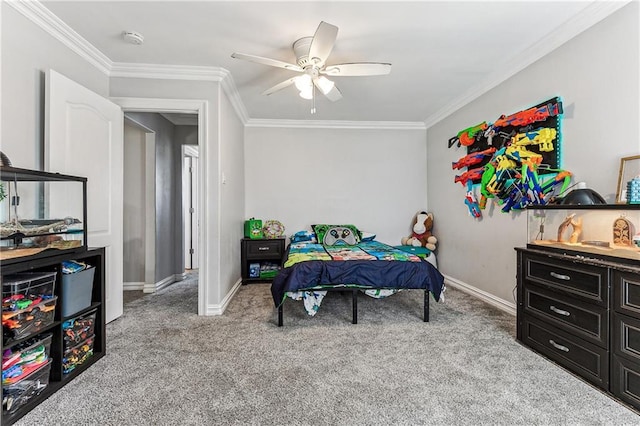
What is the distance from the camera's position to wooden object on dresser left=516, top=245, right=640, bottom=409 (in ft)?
5.34

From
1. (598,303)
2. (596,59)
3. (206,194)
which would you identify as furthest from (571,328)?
(206,194)

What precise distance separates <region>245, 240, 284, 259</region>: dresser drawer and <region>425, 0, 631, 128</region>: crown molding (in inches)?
123

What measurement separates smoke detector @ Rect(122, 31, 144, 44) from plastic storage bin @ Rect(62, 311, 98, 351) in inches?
84.4

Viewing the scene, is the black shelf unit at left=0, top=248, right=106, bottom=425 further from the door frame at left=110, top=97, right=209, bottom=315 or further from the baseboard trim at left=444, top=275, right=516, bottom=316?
the baseboard trim at left=444, top=275, right=516, bottom=316

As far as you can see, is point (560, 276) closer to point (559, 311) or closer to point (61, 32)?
point (559, 311)

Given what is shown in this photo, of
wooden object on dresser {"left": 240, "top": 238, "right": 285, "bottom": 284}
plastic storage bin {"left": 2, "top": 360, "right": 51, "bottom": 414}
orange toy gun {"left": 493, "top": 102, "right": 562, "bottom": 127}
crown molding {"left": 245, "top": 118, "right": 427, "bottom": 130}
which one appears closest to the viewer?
plastic storage bin {"left": 2, "top": 360, "right": 51, "bottom": 414}

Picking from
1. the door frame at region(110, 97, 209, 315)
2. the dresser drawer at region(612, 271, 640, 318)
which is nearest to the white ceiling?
the door frame at region(110, 97, 209, 315)

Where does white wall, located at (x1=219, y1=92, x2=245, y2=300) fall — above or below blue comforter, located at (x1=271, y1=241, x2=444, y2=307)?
above

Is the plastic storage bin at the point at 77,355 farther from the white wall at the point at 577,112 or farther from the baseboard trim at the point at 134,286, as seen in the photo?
the white wall at the point at 577,112

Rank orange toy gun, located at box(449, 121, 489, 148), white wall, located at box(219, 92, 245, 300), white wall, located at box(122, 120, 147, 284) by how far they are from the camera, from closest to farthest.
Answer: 1. white wall, located at box(219, 92, 245, 300)
2. orange toy gun, located at box(449, 121, 489, 148)
3. white wall, located at box(122, 120, 147, 284)

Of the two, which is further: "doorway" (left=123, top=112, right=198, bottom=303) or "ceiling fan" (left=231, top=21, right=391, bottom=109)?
"doorway" (left=123, top=112, right=198, bottom=303)

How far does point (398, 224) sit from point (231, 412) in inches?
157

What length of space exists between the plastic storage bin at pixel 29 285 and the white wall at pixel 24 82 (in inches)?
32.2

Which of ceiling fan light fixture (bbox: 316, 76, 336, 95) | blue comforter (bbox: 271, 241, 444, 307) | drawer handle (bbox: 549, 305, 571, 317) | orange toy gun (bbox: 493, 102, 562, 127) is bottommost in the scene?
Answer: drawer handle (bbox: 549, 305, 571, 317)
